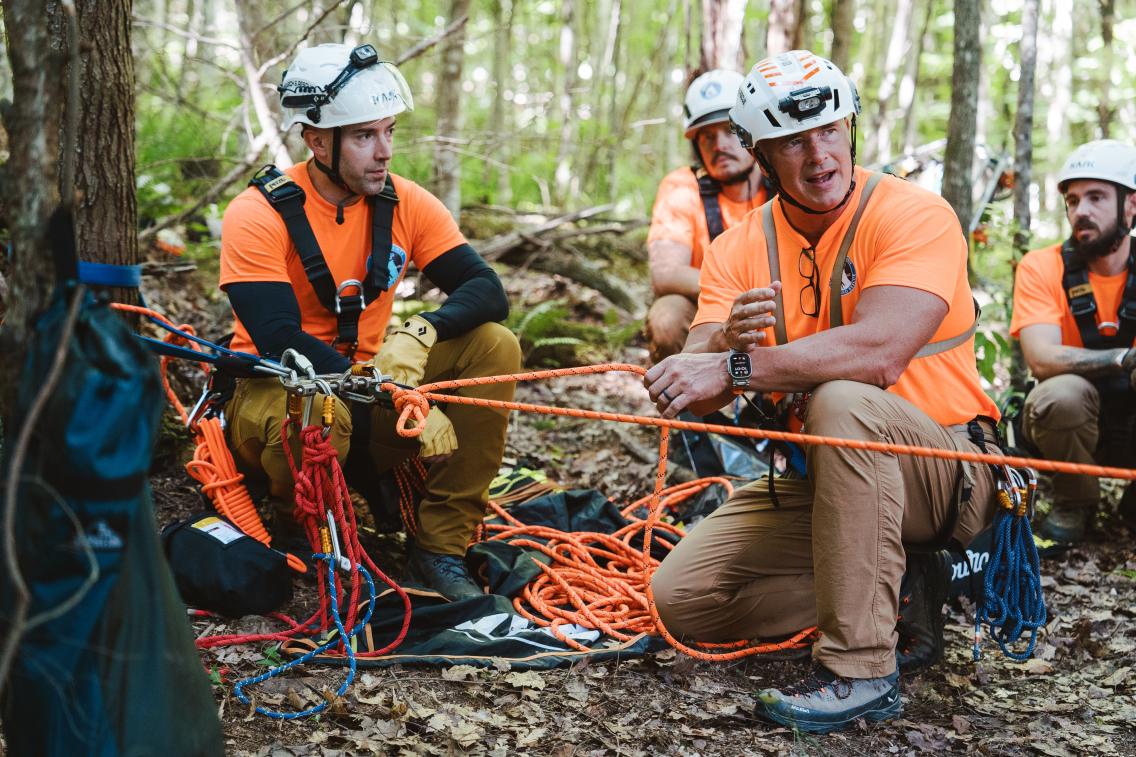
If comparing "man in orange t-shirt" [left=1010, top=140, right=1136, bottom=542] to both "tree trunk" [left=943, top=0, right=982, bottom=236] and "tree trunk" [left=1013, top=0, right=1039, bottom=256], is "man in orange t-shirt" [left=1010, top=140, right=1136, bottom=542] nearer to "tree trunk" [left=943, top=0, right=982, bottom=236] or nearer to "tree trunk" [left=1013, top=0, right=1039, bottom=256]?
"tree trunk" [left=943, top=0, right=982, bottom=236]

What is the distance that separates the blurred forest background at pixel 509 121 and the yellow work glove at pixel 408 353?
1235 mm

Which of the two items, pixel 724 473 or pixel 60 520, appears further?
pixel 724 473

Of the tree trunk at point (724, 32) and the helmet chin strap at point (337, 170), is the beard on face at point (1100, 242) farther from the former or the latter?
the helmet chin strap at point (337, 170)

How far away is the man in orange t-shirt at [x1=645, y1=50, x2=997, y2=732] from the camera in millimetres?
3299

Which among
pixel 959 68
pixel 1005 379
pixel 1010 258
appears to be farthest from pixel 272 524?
pixel 1005 379

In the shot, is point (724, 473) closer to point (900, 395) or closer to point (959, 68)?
point (900, 395)

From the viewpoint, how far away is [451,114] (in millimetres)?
8445

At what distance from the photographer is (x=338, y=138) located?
4.32 m

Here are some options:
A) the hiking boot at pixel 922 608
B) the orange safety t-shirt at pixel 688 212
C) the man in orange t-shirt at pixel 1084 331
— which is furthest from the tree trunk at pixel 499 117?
the hiking boot at pixel 922 608

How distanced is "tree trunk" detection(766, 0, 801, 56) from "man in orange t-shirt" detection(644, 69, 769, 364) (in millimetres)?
2311

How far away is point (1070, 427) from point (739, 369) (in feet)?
9.53

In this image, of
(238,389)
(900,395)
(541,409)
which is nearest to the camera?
(541,409)

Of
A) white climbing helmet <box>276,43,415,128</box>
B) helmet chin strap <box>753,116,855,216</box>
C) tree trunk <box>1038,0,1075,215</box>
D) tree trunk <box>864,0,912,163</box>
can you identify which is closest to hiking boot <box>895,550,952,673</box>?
helmet chin strap <box>753,116,855,216</box>

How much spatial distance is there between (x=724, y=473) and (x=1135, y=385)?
7.34ft
